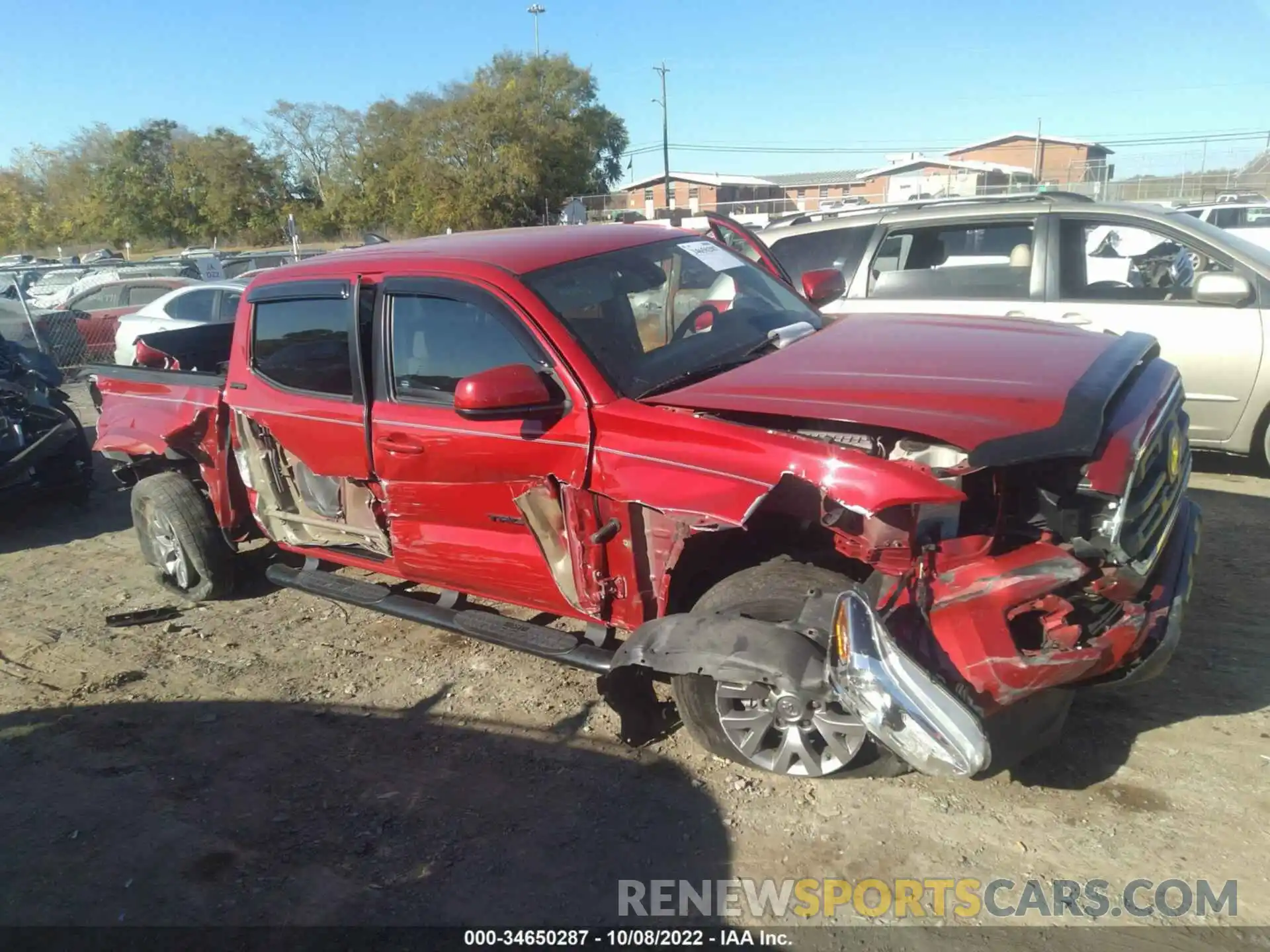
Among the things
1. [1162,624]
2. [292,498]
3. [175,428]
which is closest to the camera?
[1162,624]

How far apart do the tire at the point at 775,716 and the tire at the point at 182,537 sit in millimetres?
3289

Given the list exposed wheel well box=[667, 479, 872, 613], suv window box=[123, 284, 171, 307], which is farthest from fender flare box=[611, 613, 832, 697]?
suv window box=[123, 284, 171, 307]

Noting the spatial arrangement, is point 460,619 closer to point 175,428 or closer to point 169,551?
point 175,428

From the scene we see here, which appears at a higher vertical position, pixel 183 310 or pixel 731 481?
pixel 183 310

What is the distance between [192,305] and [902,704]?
12431mm

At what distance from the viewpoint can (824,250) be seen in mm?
7094

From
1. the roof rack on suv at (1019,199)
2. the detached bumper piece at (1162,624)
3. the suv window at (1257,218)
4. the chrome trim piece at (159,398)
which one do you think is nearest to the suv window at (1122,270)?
the roof rack on suv at (1019,199)

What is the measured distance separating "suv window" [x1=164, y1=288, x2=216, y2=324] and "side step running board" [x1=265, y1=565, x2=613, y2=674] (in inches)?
347

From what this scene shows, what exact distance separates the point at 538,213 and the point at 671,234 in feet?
139

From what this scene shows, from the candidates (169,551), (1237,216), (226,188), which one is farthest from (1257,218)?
(226,188)

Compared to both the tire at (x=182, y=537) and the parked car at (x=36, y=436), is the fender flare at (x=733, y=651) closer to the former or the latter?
the tire at (x=182, y=537)

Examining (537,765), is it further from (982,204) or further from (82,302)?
(82,302)

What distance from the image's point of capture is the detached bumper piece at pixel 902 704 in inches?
101

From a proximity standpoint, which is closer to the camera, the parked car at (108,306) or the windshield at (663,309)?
the windshield at (663,309)
